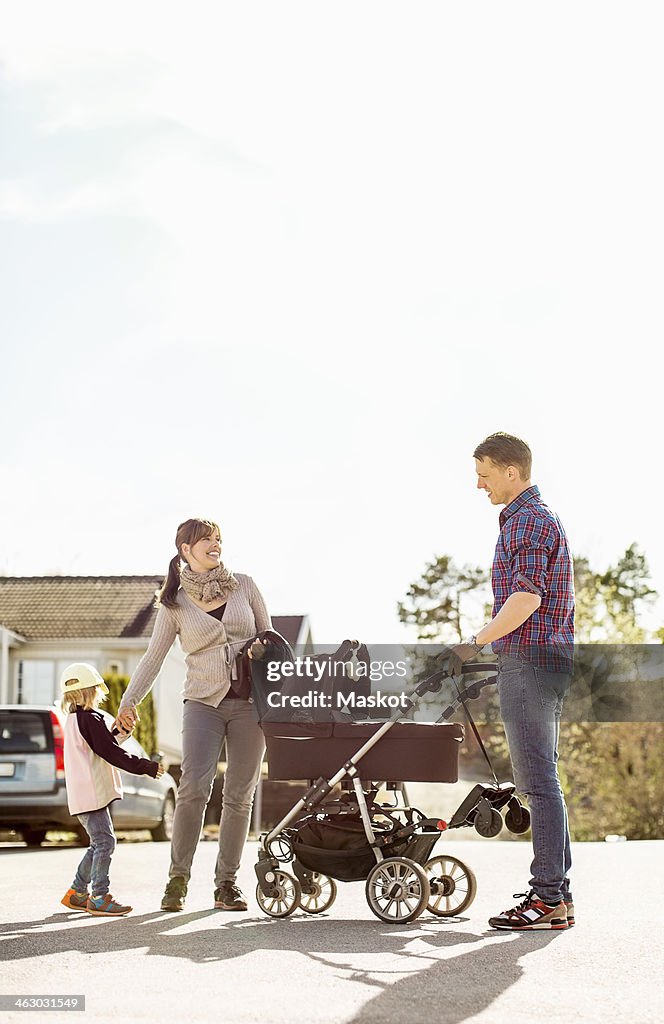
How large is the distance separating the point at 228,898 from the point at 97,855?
718mm

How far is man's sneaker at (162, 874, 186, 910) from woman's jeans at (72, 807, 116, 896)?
13.3 inches

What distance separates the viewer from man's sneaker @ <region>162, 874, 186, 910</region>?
7430mm

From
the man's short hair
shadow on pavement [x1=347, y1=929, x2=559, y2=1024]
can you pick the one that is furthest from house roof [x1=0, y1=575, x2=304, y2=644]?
shadow on pavement [x1=347, y1=929, x2=559, y2=1024]

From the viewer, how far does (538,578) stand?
260 inches

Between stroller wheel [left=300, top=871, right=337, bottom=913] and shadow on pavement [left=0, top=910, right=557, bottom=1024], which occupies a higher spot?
stroller wheel [left=300, top=871, right=337, bottom=913]

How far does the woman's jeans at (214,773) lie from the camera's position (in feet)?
24.5

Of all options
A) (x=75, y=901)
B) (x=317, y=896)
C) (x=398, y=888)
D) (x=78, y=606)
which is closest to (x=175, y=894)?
(x=75, y=901)

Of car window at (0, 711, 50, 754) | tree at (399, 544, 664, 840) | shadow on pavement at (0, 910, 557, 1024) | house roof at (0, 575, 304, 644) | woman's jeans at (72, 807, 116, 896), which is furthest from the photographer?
house roof at (0, 575, 304, 644)

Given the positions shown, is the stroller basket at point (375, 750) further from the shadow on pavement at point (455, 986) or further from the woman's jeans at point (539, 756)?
the shadow on pavement at point (455, 986)

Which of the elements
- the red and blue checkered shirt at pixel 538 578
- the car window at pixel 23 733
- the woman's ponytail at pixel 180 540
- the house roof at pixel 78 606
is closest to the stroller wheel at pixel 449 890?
the red and blue checkered shirt at pixel 538 578

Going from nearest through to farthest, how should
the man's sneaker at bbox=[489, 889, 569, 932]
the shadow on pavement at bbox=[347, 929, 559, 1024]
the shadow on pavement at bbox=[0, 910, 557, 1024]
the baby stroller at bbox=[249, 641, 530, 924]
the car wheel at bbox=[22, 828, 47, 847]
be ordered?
the shadow on pavement at bbox=[347, 929, 559, 1024] < the shadow on pavement at bbox=[0, 910, 557, 1024] < the man's sneaker at bbox=[489, 889, 569, 932] < the baby stroller at bbox=[249, 641, 530, 924] < the car wheel at bbox=[22, 828, 47, 847]

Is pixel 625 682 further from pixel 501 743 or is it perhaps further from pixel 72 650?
pixel 72 650

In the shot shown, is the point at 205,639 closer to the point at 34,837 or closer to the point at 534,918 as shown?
the point at 534,918

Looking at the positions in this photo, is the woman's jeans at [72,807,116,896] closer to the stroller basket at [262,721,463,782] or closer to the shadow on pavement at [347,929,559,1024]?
the stroller basket at [262,721,463,782]
